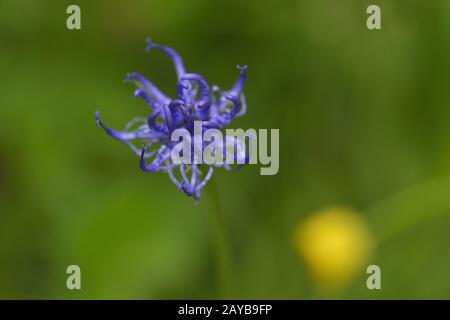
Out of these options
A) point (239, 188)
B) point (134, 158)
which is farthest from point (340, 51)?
point (134, 158)

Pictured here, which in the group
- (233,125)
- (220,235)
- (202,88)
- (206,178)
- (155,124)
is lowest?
(220,235)

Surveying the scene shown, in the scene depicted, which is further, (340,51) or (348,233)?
(340,51)

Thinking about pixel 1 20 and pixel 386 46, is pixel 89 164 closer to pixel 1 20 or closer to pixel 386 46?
pixel 1 20

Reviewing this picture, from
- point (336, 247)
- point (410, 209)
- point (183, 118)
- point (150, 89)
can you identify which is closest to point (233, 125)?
point (336, 247)

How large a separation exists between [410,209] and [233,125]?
959mm

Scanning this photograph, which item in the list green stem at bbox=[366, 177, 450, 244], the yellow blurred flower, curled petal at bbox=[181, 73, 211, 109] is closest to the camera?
curled petal at bbox=[181, 73, 211, 109]

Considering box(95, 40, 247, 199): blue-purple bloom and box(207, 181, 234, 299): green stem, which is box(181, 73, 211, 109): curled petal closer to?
box(95, 40, 247, 199): blue-purple bloom

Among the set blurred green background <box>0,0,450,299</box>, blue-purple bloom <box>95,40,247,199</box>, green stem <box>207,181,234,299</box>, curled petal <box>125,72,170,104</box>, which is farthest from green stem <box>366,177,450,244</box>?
curled petal <box>125,72,170,104</box>

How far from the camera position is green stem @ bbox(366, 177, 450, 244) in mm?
3791

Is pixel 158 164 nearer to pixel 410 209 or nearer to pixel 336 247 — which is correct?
pixel 336 247

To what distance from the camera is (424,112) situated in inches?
159

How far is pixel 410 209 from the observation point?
3.81 m

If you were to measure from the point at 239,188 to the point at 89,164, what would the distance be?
0.76 metres

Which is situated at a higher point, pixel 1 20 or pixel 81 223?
pixel 1 20
